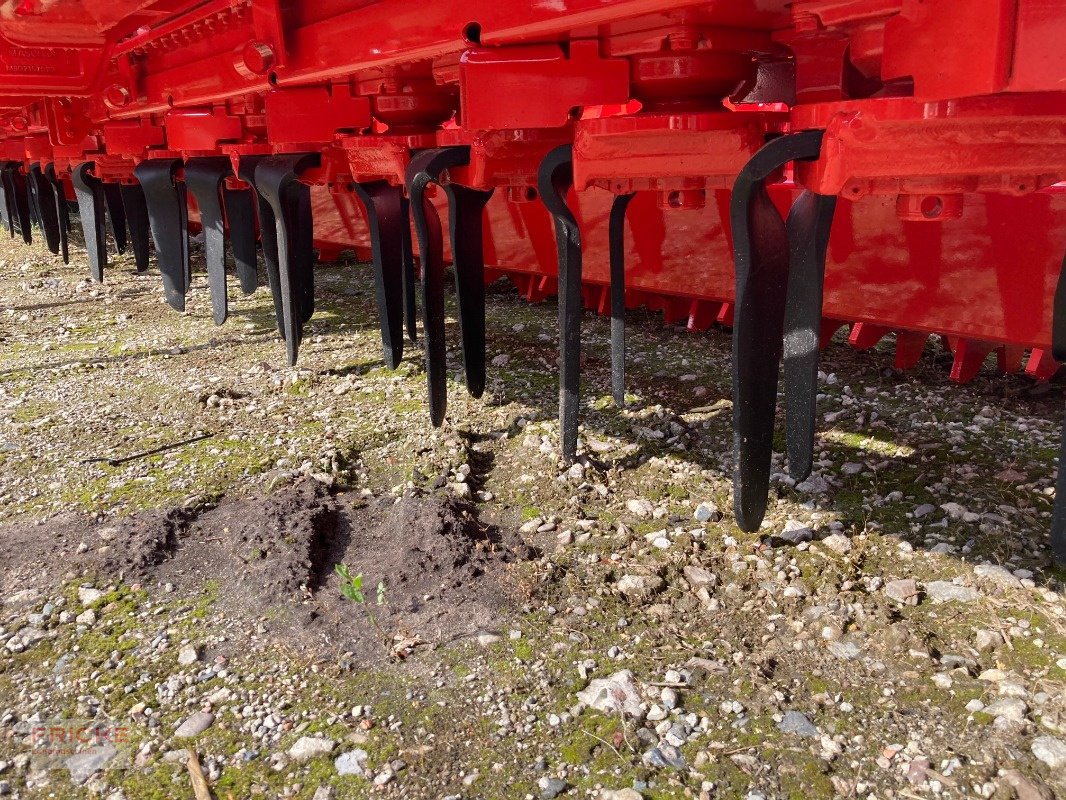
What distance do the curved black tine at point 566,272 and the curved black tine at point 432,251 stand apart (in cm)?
34

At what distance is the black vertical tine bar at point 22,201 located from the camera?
21.4 ft

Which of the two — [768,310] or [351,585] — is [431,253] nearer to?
[351,585]

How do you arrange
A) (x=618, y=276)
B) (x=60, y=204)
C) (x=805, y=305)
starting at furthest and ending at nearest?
(x=60, y=204) < (x=618, y=276) < (x=805, y=305)

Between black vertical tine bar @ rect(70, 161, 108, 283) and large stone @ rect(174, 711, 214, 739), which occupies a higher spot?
black vertical tine bar @ rect(70, 161, 108, 283)

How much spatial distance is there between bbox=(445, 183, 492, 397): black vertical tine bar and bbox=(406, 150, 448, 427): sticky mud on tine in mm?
63

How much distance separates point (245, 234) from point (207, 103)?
0.52 metres

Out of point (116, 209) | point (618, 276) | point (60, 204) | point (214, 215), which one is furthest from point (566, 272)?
point (60, 204)

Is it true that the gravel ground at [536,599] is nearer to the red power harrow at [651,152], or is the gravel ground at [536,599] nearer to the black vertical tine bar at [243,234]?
the red power harrow at [651,152]

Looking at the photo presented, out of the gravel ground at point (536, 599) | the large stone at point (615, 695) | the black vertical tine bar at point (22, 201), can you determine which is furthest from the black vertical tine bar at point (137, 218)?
the large stone at point (615, 695)

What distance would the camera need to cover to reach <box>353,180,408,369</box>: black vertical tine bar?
8.29ft

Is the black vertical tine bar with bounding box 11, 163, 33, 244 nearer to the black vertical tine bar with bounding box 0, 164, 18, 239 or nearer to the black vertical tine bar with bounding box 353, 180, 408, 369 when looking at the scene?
the black vertical tine bar with bounding box 0, 164, 18, 239

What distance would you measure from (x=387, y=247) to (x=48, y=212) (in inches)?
177

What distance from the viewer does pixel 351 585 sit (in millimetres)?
1664

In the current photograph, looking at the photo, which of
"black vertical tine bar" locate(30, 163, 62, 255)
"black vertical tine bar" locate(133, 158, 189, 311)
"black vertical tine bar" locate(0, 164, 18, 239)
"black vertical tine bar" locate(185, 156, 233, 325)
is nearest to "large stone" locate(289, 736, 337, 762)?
"black vertical tine bar" locate(185, 156, 233, 325)
